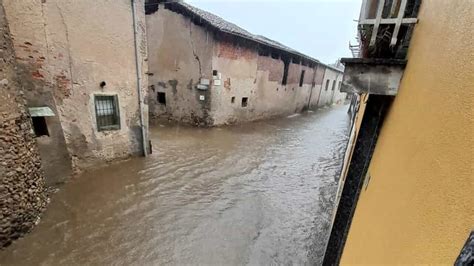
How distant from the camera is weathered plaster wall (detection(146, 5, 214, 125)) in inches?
445

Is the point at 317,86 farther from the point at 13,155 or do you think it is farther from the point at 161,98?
the point at 13,155

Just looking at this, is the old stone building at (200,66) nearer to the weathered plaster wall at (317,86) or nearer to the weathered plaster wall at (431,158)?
the weathered plaster wall at (317,86)

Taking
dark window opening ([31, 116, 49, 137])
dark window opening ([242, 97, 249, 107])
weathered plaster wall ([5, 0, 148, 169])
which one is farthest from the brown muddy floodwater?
dark window opening ([242, 97, 249, 107])

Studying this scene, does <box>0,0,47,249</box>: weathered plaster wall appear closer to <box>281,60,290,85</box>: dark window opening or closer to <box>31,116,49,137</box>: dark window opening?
<box>31,116,49,137</box>: dark window opening

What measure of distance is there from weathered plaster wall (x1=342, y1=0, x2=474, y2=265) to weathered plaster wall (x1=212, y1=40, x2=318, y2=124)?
10.3 metres

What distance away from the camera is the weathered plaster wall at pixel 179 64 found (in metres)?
11.3

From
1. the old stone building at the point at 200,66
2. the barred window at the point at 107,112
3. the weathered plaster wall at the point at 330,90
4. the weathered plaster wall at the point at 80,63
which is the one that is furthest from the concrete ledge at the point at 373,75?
the weathered plaster wall at the point at 330,90

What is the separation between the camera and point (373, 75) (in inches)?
91.2

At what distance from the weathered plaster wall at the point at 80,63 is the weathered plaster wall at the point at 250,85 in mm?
5077

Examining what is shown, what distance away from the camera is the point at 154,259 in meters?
4.07

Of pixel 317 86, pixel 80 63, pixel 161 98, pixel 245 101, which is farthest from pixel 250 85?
pixel 317 86

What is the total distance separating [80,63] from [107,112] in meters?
1.44

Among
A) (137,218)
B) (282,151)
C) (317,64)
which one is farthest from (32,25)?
(317,64)

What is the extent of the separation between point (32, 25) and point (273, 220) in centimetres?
651
